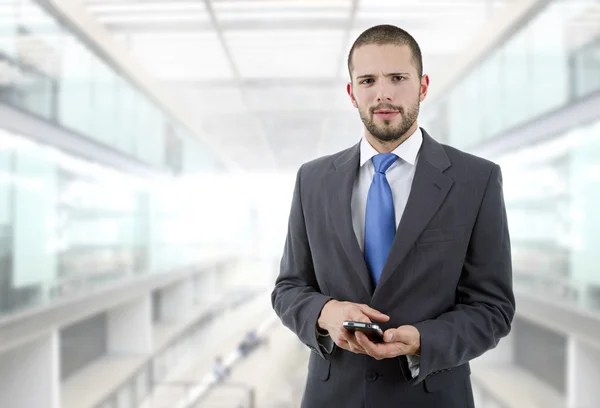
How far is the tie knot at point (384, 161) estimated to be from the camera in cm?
88

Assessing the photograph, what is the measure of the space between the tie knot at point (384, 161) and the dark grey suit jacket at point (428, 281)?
1.7 inches

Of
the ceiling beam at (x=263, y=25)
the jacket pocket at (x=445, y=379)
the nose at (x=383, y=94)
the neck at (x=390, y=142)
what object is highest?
the ceiling beam at (x=263, y=25)

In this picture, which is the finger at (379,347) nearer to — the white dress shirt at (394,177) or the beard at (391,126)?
the white dress shirt at (394,177)

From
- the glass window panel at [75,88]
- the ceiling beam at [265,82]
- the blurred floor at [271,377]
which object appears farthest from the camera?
the blurred floor at [271,377]

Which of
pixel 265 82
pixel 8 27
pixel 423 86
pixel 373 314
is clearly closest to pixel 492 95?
pixel 265 82

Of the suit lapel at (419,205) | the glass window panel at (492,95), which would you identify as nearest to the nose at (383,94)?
the suit lapel at (419,205)

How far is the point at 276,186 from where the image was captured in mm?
5926

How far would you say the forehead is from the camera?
2.71 ft

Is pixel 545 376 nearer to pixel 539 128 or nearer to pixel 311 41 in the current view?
pixel 539 128

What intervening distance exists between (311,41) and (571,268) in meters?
2.25

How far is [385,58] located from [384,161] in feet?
0.49

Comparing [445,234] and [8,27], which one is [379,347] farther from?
[8,27]

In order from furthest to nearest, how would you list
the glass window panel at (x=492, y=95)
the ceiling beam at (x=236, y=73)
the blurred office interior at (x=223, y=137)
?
the ceiling beam at (x=236, y=73)
the glass window panel at (x=492, y=95)
the blurred office interior at (x=223, y=137)

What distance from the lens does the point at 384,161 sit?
0.88 meters
